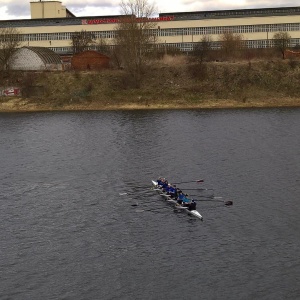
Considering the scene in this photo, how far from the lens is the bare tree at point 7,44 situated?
111 metres

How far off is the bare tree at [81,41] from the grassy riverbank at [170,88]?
18478mm

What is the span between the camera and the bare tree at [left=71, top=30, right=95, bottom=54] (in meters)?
123

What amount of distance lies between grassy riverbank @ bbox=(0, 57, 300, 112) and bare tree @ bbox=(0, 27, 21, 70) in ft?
19.9

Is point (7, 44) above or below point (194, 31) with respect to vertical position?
below

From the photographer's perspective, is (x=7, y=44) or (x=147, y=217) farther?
(x=7, y=44)

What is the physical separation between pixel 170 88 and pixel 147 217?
61273 millimetres

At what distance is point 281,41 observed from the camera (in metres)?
113

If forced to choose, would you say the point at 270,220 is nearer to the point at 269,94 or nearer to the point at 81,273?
the point at 81,273

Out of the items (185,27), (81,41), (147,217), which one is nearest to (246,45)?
(185,27)

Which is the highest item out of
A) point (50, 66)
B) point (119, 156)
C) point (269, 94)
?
point (50, 66)

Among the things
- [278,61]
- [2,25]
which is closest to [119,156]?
[278,61]

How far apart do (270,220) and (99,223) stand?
34.8 ft

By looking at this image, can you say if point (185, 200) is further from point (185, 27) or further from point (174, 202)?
point (185, 27)

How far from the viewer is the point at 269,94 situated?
311 feet
